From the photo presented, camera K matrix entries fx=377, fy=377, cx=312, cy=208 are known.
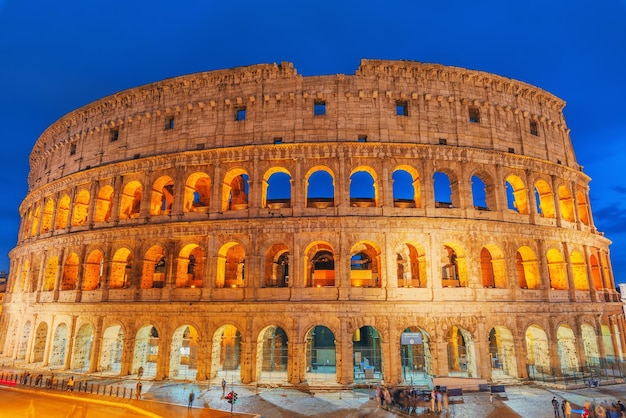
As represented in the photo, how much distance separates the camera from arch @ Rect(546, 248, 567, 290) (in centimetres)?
2417

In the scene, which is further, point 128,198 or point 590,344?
point 128,198

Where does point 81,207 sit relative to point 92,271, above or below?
above

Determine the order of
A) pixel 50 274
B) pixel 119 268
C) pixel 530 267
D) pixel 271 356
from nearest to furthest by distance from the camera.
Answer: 1. pixel 271 356
2. pixel 530 267
3. pixel 119 268
4. pixel 50 274

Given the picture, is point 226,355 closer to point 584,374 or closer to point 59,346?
point 59,346

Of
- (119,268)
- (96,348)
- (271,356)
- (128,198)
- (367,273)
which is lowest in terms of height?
(271,356)

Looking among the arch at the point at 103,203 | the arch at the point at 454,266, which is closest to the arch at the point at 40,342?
the arch at the point at 103,203

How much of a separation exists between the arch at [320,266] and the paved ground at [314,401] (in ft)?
24.0

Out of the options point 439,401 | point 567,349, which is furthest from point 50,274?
point 567,349

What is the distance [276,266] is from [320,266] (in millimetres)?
4025

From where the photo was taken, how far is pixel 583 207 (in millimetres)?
27797

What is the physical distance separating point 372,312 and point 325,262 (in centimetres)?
893

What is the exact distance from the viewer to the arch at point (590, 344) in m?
23.2

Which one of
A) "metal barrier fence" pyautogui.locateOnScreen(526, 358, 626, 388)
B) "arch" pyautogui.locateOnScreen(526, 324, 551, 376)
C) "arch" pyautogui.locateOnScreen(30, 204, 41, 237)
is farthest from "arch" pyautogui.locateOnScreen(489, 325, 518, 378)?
"arch" pyautogui.locateOnScreen(30, 204, 41, 237)

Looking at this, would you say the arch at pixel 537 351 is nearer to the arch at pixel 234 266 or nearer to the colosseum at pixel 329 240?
the colosseum at pixel 329 240
